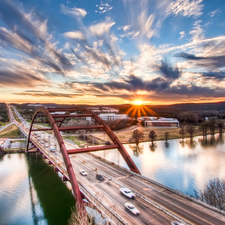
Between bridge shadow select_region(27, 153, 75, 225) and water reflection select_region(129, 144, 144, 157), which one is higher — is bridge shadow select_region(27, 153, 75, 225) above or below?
below

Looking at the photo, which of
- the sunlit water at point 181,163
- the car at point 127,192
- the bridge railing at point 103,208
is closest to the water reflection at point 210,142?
the sunlit water at point 181,163

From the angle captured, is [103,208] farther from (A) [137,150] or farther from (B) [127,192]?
(A) [137,150]


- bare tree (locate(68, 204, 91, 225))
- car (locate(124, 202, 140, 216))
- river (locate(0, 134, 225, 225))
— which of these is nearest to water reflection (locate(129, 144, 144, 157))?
river (locate(0, 134, 225, 225))

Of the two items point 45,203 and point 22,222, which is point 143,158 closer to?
point 45,203

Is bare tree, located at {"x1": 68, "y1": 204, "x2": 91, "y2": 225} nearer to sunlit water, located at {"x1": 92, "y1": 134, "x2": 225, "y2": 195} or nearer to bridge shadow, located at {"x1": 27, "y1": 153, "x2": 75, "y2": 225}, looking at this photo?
bridge shadow, located at {"x1": 27, "y1": 153, "x2": 75, "y2": 225}

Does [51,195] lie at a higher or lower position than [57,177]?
lower

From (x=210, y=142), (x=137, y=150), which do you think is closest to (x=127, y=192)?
(x=137, y=150)

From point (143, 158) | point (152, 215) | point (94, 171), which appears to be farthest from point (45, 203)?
point (143, 158)
